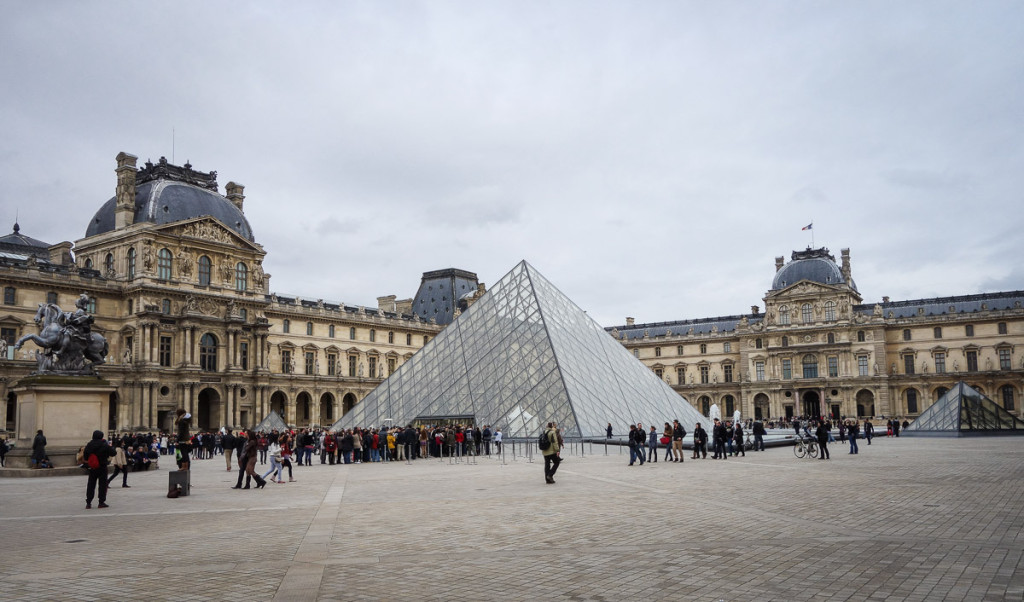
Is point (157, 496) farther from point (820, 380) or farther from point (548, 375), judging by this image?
point (820, 380)

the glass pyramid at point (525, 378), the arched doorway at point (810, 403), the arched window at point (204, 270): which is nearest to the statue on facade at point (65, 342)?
the glass pyramid at point (525, 378)

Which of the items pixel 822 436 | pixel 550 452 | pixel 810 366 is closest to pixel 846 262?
pixel 810 366

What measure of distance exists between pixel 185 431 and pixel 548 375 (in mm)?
15204

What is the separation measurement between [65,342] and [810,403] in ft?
213

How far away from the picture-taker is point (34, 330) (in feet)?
142

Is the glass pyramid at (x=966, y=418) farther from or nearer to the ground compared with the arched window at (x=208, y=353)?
nearer to the ground

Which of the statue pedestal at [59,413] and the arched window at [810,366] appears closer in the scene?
the statue pedestal at [59,413]

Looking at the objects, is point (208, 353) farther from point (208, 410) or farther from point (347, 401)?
point (347, 401)

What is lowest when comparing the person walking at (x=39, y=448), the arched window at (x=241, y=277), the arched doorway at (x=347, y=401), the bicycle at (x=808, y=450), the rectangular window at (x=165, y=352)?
the bicycle at (x=808, y=450)

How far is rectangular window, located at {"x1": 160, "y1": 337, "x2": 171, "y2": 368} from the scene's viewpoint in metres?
47.0

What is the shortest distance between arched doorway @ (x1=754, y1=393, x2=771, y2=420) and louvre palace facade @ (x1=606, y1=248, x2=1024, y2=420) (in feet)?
0.35

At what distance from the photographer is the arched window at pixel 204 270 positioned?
49625 mm

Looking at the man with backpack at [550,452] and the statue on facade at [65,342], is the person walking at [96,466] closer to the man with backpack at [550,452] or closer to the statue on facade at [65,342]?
the man with backpack at [550,452]

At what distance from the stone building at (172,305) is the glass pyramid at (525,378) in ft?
67.5
